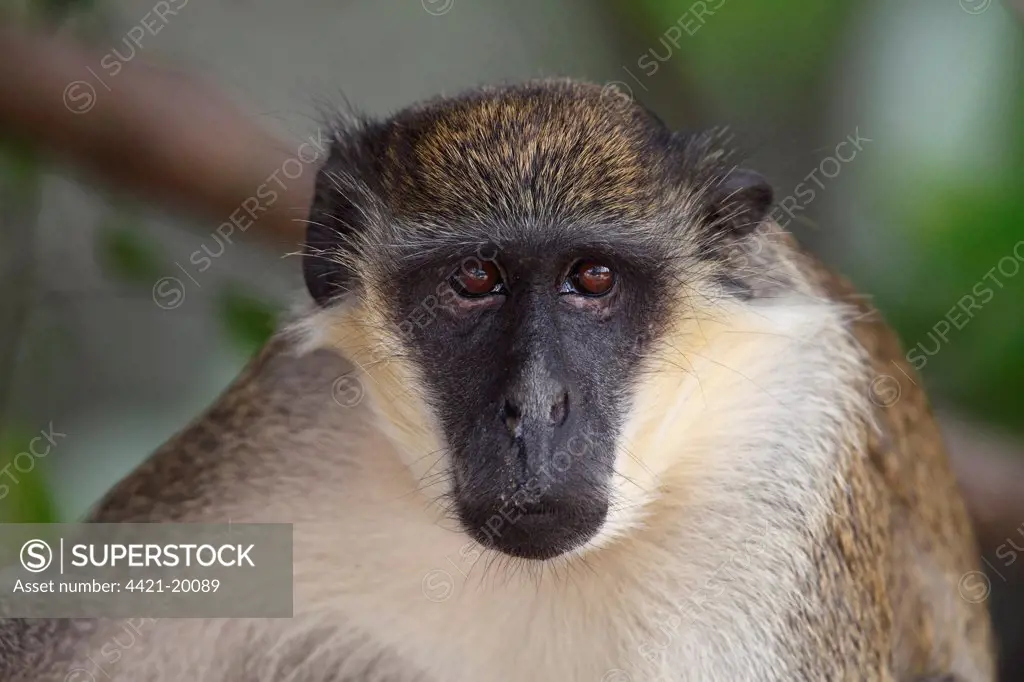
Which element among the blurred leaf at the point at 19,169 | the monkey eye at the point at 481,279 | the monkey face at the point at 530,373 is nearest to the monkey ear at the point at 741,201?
the monkey face at the point at 530,373

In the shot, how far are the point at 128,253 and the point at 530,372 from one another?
190 centimetres

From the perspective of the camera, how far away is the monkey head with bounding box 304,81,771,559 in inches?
68.9

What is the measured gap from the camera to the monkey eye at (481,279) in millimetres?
1885

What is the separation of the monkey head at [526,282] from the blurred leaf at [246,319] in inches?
37.6

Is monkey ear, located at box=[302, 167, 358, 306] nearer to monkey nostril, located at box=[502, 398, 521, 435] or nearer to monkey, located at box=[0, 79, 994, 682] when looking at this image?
monkey, located at box=[0, 79, 994, 682]

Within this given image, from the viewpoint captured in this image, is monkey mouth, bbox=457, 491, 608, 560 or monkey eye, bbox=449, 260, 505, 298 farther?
monkey eye, bbox=449, 260, 505, 298

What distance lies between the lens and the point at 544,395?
1.69m

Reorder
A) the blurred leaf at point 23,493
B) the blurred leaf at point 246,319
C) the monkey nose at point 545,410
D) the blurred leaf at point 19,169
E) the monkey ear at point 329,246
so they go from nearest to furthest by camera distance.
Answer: the monkey nose at point 545,410 < the monkey ear at point 329,246 < the blurred leaf at point 23,493 < the blurred leaf at point 246,319 < the blurred leaf at point 19,169

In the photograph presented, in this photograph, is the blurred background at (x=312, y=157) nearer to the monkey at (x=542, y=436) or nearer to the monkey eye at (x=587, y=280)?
the monkey at (x=542, y=436)

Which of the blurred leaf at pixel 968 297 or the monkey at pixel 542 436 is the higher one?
the blurred leaf at pixel 968 297

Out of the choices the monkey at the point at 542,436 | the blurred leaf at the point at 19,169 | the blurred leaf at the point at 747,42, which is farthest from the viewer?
the blurred leaf at the point at 747,42

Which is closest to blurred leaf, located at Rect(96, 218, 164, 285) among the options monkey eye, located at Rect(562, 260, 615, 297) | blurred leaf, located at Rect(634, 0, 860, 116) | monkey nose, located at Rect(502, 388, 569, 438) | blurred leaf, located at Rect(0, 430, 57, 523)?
blurred leaf, located at Rect(0, 430, 57, 523)

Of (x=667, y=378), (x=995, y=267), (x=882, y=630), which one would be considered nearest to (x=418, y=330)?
(x=667, y=378)

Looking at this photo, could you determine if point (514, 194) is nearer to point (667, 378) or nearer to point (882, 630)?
point (667, 378)
